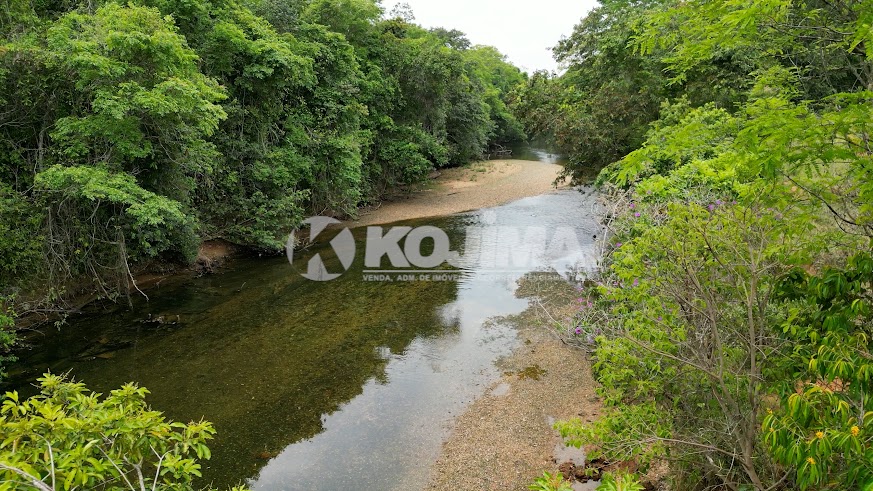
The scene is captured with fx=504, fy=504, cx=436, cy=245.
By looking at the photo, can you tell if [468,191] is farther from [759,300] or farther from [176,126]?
[759,300]

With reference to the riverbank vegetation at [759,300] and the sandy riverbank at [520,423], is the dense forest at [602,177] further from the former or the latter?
the sandy riverbank at [520,423]

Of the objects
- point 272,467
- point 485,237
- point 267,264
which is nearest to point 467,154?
point 485,237

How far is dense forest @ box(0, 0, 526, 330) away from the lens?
9.43 m

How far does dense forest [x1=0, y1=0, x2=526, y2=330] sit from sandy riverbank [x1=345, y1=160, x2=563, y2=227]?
Answer: 1.64 meters

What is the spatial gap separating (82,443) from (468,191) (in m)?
25.4

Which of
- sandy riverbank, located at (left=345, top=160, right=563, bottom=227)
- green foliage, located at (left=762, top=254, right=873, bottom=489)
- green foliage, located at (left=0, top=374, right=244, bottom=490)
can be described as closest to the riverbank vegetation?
green foliage, located at (left=762, top=254, right=873, bottom=489)

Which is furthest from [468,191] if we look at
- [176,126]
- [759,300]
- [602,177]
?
[759,300]

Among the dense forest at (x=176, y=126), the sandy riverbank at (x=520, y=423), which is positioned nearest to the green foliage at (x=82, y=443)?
the sandy riverbank at (x=520, y=423)

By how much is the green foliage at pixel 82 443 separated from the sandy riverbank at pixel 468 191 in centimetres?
1768

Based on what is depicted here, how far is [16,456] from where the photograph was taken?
2199 millimetres

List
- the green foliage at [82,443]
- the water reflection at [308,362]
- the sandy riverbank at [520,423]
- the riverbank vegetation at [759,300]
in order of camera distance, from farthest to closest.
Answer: the water reflection at [308,362]
the sandy riverbank at [520,423]
the riverbank vegetation at [759,300]
the green foliage at [82,443]

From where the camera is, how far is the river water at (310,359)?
6711mm

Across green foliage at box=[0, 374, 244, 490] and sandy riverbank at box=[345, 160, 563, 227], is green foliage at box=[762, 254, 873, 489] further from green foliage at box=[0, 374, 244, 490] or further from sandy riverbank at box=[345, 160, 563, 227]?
sandy riverbank at box=[345, 160, 563, 227]

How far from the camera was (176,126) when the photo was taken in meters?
10.6
